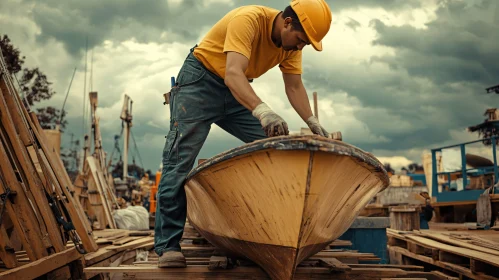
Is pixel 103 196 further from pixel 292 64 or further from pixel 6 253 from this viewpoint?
pixel 292 64

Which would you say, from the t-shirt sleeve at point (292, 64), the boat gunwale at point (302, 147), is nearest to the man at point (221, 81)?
the t-shirt sleeve at point (292, 64)

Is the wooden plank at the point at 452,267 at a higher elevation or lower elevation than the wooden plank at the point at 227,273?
lower

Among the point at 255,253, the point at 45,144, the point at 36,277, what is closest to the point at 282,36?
the point at 255,253

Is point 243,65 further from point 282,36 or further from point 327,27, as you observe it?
point 327,27

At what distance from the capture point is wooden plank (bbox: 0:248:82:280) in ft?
11.0

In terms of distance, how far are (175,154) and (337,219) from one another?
1.27 metres

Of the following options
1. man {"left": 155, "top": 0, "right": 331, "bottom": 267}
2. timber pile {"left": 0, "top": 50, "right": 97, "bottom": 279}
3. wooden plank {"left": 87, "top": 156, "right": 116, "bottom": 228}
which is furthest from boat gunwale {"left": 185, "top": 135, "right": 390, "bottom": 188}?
wooden plank {"left": 87, "top": 156, "right": 116, "bottom": 228}

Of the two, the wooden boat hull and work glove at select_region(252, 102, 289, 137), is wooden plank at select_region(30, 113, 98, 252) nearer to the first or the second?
the wooden boat hull

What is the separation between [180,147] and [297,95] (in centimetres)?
132

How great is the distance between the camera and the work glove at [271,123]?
277 centimetres

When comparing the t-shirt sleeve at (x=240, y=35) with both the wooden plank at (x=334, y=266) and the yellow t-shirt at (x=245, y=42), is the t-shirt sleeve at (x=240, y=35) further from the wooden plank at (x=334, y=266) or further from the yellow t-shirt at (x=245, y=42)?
the wooden plank at (x=334, y=266)

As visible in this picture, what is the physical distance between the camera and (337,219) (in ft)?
9.98

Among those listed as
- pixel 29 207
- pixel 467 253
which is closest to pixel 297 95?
pixel 467 253

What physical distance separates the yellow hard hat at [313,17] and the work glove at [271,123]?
0.65 meters
